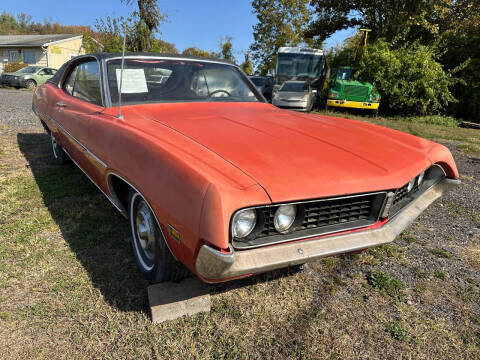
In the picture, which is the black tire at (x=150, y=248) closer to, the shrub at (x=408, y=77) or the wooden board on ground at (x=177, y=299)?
the wooden board on ground at (x=177, y=299)

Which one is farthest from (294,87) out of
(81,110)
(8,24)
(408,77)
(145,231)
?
(8,24)

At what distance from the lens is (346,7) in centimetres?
1912

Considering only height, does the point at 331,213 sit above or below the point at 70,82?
below

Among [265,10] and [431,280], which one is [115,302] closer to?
[431,280]

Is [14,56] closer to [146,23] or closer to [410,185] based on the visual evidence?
[146,23]

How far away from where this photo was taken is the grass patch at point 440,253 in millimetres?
2596

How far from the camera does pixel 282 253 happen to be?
1474 mm

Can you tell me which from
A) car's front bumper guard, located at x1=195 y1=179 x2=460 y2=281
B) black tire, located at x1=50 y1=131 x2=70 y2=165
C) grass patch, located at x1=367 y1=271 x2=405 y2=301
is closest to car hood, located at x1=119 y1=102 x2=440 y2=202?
car's front bumper guard, located at x1=195 y1=179 x2=460 y2=281

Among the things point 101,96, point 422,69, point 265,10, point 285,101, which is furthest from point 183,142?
point 265,10

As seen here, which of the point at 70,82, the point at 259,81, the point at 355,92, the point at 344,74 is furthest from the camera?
the point at 259,81

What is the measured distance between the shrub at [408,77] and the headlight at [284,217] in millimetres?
12986

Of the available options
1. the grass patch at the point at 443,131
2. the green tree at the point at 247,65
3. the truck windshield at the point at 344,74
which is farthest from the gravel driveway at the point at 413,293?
the green tree at the point at 247,65

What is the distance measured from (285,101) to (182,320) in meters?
10.9

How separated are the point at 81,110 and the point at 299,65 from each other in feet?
44.3
